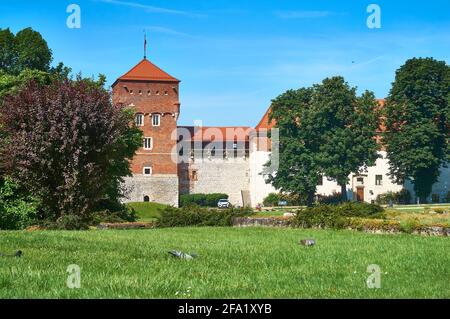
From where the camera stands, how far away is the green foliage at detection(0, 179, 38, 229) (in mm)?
26109

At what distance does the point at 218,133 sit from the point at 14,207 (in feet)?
221

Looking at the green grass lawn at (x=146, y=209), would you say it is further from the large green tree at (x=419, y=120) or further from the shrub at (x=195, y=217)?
the shrub at (x=195, y=217)

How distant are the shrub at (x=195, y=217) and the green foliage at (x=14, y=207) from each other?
18.3 ft

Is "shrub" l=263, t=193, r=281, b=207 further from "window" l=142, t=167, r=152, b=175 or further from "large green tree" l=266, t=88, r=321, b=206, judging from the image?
"window" l=142, t=167, r=152, b=175

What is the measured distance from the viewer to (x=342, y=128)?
2591 inches

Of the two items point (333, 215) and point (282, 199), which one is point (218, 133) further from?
point (333, 215)

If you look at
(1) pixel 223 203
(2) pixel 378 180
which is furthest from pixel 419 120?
(1) pixel 223 203

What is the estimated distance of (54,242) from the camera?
47.5 feet

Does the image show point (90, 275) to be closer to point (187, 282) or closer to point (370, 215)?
point (187, 282)

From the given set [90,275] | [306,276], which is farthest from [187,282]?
[306,276]

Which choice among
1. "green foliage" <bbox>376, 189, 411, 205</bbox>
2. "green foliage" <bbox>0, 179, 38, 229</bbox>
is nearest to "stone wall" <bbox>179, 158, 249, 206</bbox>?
"green foliage" <bbox>376, 189, 411, 205</bbox>

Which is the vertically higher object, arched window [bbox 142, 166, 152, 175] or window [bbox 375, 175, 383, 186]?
arched window [bbox 142, 166, 152, 175]

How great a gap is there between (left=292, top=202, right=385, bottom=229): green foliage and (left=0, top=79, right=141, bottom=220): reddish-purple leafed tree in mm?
7708
